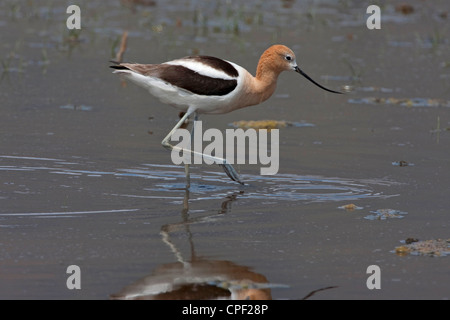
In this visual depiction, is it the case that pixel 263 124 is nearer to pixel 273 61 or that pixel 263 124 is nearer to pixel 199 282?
pixel 273 61

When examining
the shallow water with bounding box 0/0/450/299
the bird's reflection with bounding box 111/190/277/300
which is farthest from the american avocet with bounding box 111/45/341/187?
the bird's reflection with bounding box 111/190/277/300

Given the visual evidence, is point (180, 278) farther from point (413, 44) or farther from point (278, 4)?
point (278, 4)

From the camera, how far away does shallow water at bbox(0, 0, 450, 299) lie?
543cm

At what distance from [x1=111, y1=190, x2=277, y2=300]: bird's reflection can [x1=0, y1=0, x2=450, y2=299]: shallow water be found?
2 centimetres

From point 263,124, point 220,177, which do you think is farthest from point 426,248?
point 263,124

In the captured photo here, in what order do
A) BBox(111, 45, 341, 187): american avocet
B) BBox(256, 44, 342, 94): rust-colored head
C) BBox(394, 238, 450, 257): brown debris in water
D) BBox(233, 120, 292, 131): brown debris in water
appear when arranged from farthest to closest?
BBox(233, 120, 292, 131): brown debris in water, BBox(256, 44, 342, 94): rust-colored head, BBox(111, 45, 341, 187): american avocet, BBox(394, 238, 450, 257): brown debris in water

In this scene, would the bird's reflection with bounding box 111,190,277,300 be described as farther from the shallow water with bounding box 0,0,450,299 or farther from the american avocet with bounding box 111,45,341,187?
the american avocet with bounding box 111,45,341,187

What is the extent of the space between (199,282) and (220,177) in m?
2.93

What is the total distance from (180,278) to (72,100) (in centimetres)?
604

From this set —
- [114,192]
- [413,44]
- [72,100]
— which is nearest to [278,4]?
[413,44]

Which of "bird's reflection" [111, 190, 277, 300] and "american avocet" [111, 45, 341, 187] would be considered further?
"american avocet" [111, 45, 341, 187]

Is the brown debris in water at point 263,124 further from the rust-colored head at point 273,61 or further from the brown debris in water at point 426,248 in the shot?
A: the brown debris in water at point 426,248

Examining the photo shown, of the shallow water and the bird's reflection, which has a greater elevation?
the shallow water

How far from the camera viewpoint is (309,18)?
54.7 ft
